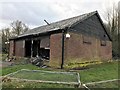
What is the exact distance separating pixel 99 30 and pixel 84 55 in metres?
4.22

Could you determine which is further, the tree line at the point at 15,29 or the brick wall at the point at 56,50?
the tree line at the point at 15,29

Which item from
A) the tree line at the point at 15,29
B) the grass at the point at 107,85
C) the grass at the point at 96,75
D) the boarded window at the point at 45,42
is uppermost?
the tree line at the point at 15,29

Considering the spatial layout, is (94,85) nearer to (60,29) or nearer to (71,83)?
(71,83)

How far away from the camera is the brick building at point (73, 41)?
17.7m

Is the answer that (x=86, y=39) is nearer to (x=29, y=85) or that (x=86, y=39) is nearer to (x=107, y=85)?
(x=107, y=85)

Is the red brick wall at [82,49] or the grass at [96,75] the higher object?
the red brick wall at [82,49]

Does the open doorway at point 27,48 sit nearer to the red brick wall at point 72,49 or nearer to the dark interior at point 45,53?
the dark interior at point 45,53

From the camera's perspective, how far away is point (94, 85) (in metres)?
10.7

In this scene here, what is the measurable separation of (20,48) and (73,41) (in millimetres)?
9807

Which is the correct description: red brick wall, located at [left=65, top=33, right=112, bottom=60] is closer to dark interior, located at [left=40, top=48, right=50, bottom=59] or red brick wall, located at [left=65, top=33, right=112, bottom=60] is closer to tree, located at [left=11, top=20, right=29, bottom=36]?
dark interior, located at [left=40, top=48, right=50, bottom=59]

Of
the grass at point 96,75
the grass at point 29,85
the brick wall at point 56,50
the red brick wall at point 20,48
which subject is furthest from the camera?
the red brick wall at point 20,48

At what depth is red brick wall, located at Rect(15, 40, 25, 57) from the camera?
25344 millimetres

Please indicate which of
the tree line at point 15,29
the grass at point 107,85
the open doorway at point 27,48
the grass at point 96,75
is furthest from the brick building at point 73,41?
the tree line at point 15,29

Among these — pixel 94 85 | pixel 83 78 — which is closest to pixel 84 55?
pixel 83 78
